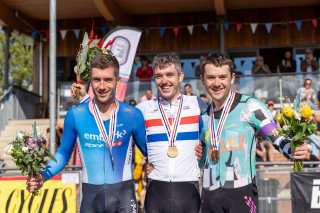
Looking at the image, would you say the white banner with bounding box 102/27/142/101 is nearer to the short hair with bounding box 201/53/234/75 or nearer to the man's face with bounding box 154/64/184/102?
the man's face with bounding box 154/64/184/102

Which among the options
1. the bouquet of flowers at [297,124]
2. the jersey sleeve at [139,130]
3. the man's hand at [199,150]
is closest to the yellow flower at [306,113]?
the bouquet of flowers at [297,124]

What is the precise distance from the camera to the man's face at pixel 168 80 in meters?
4.75

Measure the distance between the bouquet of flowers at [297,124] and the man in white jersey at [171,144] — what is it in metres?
1.08

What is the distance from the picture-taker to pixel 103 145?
4.37 metres

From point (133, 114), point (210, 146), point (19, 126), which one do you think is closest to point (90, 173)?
point (133, 114)

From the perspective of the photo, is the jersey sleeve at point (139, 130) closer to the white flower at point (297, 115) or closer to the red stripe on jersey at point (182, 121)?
the red stripe on jersey at point (182, 121)

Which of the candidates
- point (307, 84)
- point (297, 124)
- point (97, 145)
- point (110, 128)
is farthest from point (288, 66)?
point (97, 145)

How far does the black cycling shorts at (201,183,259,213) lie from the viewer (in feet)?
13.1

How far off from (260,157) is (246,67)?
8.84 metres

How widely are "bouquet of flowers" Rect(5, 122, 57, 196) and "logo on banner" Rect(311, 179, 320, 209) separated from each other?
5.19 metres

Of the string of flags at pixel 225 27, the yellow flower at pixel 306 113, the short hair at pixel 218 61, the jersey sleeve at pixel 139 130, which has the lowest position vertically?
the jersey sleeve at pixel 139 130

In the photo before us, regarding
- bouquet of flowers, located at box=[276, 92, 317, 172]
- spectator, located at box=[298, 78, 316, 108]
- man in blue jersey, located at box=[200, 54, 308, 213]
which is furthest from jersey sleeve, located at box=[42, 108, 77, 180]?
spectator, located at box=[298, 78, 316, 108]

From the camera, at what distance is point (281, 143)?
393cm

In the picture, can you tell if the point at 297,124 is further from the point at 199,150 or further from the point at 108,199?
the point at 108,199
